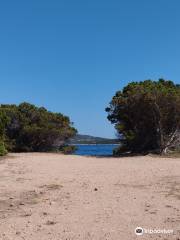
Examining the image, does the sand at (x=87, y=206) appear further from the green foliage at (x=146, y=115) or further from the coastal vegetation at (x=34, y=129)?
the coastal vegetation at (x=34, y=129)

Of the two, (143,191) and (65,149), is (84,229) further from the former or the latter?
(65,149)

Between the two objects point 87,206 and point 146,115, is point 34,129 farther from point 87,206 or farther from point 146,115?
point 87,206

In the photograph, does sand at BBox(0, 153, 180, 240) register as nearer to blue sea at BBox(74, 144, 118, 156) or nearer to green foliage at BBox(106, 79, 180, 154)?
green foliage at BBox(106, 79, 180, 154)

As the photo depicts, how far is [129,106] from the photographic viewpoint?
28641 mm

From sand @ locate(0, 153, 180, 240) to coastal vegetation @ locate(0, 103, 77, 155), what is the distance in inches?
826

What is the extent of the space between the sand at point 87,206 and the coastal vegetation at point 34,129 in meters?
21.0

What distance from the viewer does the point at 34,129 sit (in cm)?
3412

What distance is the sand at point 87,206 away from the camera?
6.79 m

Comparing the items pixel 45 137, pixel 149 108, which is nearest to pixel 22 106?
pixel 45 137

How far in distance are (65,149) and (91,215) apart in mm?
29055

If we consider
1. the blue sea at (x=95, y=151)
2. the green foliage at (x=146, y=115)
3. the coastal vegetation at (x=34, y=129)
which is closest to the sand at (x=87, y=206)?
the green foliage at (x=146, y=115)

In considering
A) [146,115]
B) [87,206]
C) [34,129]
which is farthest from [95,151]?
[87,206]

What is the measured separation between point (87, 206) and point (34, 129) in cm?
2580

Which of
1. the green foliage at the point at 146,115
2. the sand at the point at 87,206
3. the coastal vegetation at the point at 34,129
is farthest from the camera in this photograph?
the coastal vegetation at the point at 34,129
